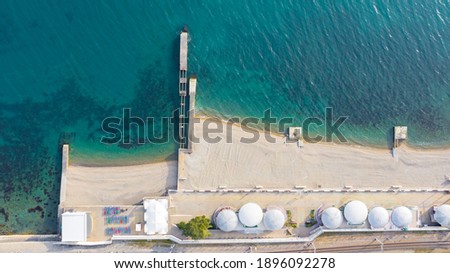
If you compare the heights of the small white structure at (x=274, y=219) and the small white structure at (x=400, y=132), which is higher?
the small white structure at (x=400, y=132)

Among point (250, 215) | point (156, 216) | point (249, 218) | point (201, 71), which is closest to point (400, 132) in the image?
point (250, 215)

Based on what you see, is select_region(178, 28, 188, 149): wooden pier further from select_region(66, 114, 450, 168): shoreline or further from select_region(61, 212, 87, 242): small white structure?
select_region(61, 212, 87, 242): small white structure

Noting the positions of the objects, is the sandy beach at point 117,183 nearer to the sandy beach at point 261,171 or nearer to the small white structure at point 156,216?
the sandy beach at point 261,171

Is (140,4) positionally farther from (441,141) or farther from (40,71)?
(441,141)

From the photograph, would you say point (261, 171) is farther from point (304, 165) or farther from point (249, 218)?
point (249, 218)

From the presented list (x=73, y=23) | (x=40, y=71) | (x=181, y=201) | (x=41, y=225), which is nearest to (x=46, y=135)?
(x=40, y=71)

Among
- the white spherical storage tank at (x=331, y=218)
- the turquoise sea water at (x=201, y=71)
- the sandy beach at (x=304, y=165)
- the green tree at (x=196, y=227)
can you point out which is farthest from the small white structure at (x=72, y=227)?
the white spherical storage tank at (x=331, y=218)

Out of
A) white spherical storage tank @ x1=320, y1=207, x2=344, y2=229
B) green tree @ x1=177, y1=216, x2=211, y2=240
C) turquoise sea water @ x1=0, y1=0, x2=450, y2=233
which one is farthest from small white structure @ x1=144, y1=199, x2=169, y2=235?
white spherical storage tank @ x1=320, y1=207, x2=344, y2=229
